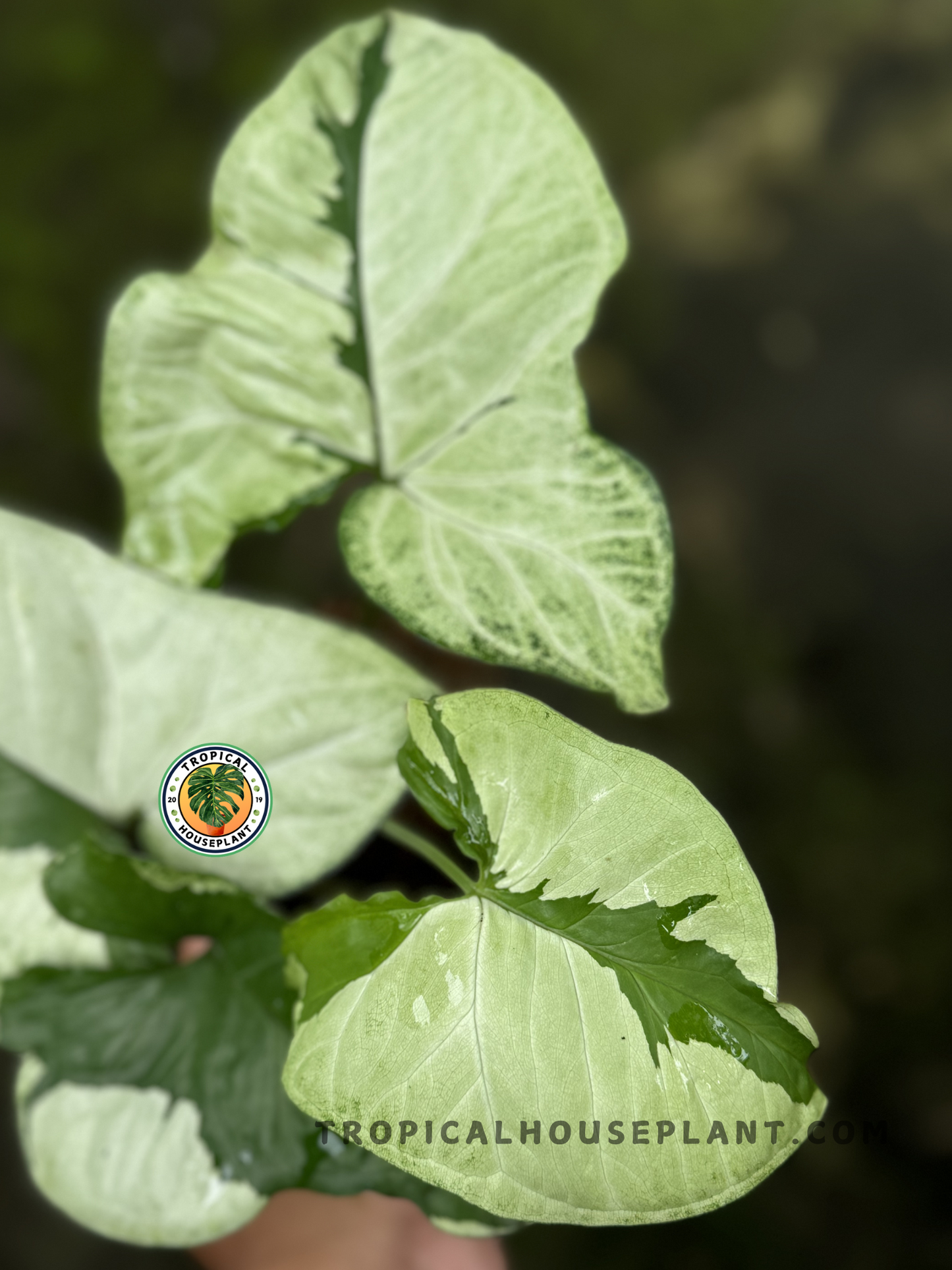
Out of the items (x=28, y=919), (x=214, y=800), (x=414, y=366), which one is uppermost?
(x=414, y=366)

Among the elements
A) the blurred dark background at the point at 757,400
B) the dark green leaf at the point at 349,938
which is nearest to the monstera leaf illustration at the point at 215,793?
the dark green leaf at the point at 349,938

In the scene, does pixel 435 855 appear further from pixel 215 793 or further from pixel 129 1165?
pixel 129 1165

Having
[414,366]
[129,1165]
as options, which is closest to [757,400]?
[414,366]

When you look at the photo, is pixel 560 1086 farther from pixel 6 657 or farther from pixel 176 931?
pixel 6 657

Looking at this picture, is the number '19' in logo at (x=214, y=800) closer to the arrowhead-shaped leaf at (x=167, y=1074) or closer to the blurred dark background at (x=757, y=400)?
the arrowhead-shaped leaf at (x=167, y=1074)

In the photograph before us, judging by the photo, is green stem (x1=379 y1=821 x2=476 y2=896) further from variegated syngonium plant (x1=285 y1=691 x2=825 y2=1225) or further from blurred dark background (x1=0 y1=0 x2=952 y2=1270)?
blurred dark background (x1=0 y1=0 x2=952 y2=1270)

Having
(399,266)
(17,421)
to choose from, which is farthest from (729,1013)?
(17,421)

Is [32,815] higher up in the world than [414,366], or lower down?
lower down

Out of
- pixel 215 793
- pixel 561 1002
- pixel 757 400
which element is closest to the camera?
pixel 561 1002
